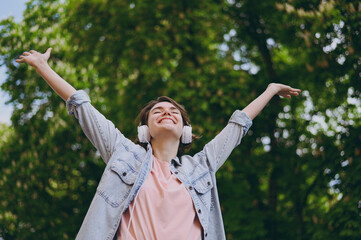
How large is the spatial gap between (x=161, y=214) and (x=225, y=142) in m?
0.73

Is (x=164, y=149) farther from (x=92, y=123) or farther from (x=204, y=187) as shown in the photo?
(x=92, y=123)

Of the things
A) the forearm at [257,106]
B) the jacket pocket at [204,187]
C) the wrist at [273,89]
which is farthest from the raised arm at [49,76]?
the wrist at [273,89]

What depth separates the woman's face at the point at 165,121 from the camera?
293 centimetres

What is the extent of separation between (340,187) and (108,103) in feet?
15.7

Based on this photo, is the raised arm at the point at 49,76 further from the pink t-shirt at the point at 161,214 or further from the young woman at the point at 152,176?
the pink t-shirt at the point at 161,214

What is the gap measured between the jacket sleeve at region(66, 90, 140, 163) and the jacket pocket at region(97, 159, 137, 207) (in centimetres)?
13

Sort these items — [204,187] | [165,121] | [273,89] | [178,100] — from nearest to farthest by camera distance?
[204,187], [165,121], [273,89], [178,100]

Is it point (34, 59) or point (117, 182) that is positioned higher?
point (34, 59)

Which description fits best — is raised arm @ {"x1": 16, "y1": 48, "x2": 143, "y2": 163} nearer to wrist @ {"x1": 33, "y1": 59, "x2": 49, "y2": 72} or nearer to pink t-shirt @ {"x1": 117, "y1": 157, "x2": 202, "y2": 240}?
wrist @ {"x1": 33, "y1": 59, "x2": 49, "y2": 72}

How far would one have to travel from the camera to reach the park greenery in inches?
307

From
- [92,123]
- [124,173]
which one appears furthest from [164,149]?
[92,123]

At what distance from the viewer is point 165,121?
2.96 meters

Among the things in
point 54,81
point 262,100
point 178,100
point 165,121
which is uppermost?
point 178,100

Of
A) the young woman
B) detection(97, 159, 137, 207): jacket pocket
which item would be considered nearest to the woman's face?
the young woman
